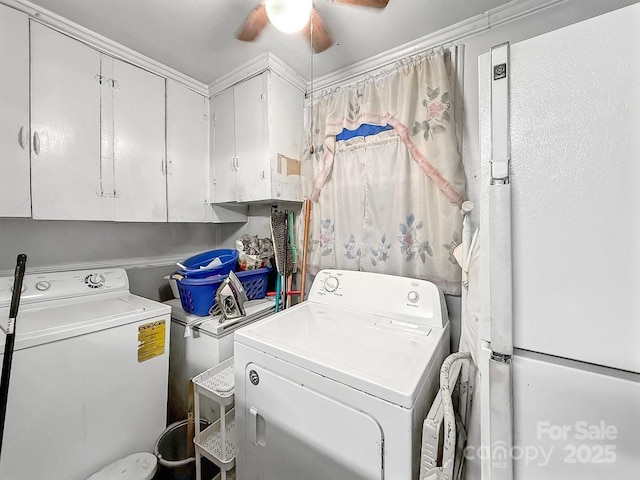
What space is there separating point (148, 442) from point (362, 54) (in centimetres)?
265

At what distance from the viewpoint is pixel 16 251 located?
5.32 feet

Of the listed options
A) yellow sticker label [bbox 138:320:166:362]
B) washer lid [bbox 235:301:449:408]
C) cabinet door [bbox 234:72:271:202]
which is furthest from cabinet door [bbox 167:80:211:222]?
washer lid [bbox 235:301:449:408]

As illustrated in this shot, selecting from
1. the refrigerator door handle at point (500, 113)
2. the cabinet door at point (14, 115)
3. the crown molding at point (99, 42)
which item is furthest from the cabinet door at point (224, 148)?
the refrigerator door handle at point (500, 113)

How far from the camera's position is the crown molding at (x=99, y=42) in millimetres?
1367

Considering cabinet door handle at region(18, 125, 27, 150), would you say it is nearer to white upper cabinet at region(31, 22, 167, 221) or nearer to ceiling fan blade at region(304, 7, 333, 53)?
white upper cabinet at region(31, 22, 167, 221)

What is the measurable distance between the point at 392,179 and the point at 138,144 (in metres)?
1.69

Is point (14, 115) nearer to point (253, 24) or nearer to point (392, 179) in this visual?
point (253, 24)

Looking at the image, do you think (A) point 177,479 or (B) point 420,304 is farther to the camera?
(A) point 177,479

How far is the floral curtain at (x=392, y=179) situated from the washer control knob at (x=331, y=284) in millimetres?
207

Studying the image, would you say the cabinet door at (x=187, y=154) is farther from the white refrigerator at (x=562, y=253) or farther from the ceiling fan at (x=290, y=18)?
the white refrigerator at (x=562, y=253)

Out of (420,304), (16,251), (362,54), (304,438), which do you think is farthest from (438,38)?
(16,251)

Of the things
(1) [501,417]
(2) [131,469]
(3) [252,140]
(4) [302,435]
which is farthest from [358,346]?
(3) [252,140]

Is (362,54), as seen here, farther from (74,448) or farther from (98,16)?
(74,448)

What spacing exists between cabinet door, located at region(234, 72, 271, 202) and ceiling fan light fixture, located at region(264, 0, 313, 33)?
1.85 feet
